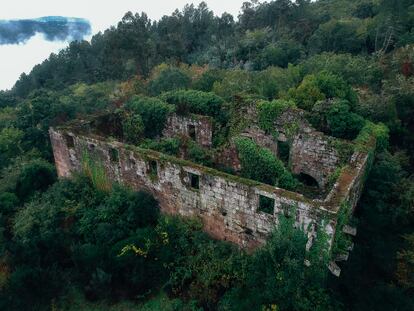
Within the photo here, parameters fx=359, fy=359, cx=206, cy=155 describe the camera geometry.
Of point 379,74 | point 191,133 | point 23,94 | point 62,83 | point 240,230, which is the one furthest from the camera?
point 23,94

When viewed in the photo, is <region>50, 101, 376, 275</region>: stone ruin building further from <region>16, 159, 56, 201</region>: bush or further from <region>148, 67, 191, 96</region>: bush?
<region>148, 67, 191, 96</region>: bush

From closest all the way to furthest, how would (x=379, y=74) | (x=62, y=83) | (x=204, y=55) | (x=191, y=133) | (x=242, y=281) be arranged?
1. (x=242, y=281)
2. (x=191, y=133)
3. (x=379, y=74)
4. (x=204, y=55)
5. (x=62, y=83)

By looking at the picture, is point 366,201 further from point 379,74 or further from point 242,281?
point 379,74

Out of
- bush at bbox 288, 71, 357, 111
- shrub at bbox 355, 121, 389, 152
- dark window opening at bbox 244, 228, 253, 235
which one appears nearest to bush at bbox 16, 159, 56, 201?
dark window opening at bbox 244, 228, 253, 235

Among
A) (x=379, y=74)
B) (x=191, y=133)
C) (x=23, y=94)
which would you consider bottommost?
(x=23, y=94)

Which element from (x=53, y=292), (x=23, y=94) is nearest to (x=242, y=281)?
(x=53, y=292)

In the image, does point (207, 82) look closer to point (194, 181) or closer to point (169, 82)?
point (169, 82)

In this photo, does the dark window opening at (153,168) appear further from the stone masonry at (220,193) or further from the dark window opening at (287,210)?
the dark window opening at (287,210)
